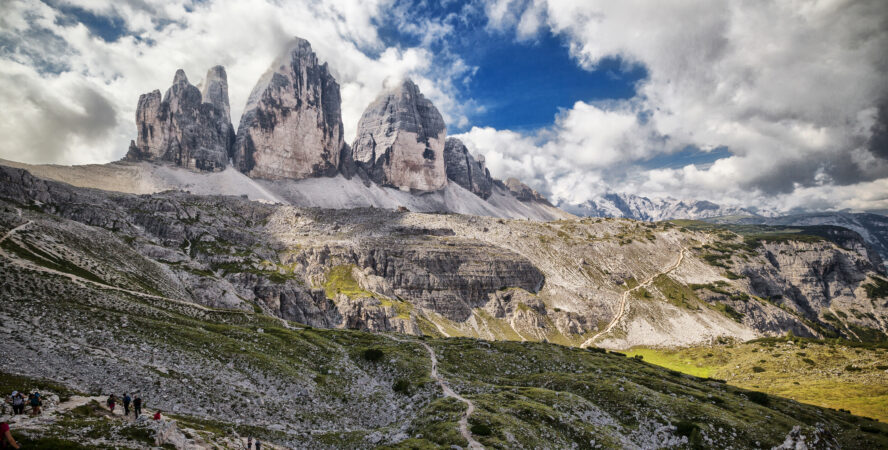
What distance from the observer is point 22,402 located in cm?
2950

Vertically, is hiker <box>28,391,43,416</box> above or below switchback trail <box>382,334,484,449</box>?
above

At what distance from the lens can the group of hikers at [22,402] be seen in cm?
2922

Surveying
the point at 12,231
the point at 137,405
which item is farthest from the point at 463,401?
the point at 12,231

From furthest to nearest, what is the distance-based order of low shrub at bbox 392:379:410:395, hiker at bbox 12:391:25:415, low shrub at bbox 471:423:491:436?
low shrub at bbox 392:379:410:395 < low shrub at bbox 471:423:491:436 < hiker at bbox 12:391:25:415

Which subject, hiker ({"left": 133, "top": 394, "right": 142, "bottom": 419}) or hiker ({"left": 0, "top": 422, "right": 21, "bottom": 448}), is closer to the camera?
hiker ({"left": 0, "top": 422, "right": 21, "bottom": 448})

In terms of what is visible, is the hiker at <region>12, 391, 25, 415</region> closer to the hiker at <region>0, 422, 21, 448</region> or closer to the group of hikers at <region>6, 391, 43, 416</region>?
the group of hikers at <region>6, 391, 43, 416</region>

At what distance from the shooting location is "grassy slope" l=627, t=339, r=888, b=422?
94406 mm

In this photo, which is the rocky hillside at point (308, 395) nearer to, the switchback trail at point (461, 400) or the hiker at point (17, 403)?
the switchback trail at point (461, 400)

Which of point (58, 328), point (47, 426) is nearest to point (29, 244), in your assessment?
point (58, 328)

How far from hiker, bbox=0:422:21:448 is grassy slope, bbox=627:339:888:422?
425ft

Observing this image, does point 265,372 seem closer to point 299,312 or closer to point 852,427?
point 852,427

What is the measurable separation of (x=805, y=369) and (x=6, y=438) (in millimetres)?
175154

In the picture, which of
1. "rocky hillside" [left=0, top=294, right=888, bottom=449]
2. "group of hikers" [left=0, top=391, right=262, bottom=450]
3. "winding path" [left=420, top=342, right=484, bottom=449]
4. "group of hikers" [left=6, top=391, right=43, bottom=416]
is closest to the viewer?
"group of hikers" [left=0, top=391, right=262, bottom=450]

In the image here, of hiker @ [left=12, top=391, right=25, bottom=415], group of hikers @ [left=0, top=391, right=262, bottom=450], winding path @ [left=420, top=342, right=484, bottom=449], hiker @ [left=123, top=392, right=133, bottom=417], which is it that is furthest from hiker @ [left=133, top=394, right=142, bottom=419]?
winding path @ [left=420, top=342, right=484, bottom=449]
